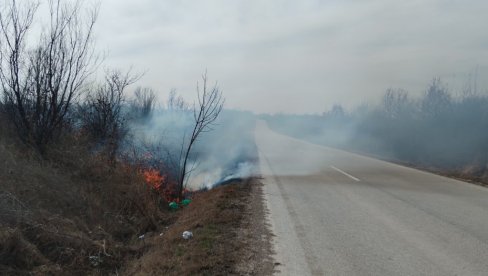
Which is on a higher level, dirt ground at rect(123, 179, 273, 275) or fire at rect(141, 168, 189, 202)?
dirt ground at rect(123, 179, 273, 275)

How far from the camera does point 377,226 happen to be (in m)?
7.11

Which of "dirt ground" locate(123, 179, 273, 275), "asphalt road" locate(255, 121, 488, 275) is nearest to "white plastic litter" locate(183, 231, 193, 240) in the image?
"dirt ground" locate(123, 179, 273, 275)

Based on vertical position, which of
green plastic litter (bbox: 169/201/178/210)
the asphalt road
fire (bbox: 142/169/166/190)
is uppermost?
the asphalt road

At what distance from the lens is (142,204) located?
390 inches

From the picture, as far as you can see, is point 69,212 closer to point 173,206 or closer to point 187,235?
point 187,235

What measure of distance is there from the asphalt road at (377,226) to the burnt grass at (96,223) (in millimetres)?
903

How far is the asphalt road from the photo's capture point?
517 cm

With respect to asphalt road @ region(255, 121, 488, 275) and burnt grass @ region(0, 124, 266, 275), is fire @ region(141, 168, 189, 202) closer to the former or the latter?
burnt grass @ region(0, 124, 266, 275)

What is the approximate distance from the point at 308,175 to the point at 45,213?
29.2ft

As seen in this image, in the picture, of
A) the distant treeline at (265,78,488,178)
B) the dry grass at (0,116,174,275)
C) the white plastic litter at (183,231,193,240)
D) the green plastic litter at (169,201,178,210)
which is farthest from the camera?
the distant treeline at (265,78,488,178)

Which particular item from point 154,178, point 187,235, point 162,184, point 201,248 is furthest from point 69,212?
point 162,184

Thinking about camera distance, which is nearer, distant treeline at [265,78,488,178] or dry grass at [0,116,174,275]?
dry grass at [0,116,174,275]

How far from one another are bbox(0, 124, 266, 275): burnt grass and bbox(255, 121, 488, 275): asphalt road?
2.96 feet

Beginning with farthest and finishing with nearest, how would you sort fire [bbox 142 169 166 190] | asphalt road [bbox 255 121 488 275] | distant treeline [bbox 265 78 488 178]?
distant treeline [bbox 265 78 488 178]
fire [bbox 142 169 166 190]
asphalt road [bbox 255 121 488 275]
